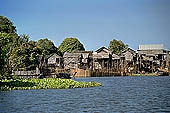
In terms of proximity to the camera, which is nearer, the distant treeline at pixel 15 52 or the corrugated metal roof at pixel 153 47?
the distant treeline at pixel 15 52

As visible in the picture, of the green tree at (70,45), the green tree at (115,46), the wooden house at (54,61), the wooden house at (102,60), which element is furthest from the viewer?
the green tree at (70,45)

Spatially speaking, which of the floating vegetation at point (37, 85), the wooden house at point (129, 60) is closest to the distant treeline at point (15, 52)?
the floating vegetation at point (37, 85)

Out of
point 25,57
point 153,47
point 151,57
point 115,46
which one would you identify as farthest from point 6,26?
point 153,47

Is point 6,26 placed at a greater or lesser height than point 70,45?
greater

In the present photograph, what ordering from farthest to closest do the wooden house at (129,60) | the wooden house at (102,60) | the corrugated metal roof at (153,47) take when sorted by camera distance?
1. the corrugated metal roof at (153,47)
2. the wooden house at (129,60)
3. the wooden house at (102,60)

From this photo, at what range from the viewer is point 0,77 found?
1497 inches

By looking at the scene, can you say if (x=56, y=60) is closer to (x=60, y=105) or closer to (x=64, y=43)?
(x=64, y=43)

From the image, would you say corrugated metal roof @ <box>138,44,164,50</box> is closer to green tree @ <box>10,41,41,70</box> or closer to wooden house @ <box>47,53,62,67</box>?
wooden house @ <box>47,53,62,67</box>

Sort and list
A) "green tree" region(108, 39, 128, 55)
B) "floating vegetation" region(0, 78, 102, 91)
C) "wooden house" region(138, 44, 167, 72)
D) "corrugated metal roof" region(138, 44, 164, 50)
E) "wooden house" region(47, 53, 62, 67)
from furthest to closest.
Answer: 1. "green tree" region(108, 39, 128, 55)
2. "corrugated metal roof" region(138, 44, 164, 50)
3. "wooden house" region(138, 44, 167, 72)
4. "wooden house" region(47, 53, 62, 67)
5. "floating vegetation" region(0, 78, 102, 91)

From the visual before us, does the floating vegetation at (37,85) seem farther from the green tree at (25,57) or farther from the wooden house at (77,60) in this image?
the wooden house at (77,60)

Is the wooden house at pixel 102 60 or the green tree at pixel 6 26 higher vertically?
the green tree at pixel 6 26

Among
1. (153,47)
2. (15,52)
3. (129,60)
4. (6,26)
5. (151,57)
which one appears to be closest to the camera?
(15,52)

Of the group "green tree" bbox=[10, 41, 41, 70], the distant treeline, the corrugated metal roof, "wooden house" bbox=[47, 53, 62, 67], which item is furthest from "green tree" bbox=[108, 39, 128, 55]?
"green tree" bbox=[10, 41, 41, 70]

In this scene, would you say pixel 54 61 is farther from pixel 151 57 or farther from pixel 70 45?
pixel 151 57
